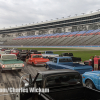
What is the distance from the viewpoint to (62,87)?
4332 mm

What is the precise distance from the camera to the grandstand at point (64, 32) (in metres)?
68.3

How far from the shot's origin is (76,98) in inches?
158

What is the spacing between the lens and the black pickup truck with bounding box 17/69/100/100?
12.6 feet

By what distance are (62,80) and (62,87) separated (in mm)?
228

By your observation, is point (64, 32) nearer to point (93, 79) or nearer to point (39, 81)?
point (93, 79)

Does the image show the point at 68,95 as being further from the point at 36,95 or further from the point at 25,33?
the point at 25,33

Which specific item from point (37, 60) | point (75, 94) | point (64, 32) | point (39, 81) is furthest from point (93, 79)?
point (64, 32)

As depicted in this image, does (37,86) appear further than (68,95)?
Yes

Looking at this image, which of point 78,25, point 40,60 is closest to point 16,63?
point 40,60

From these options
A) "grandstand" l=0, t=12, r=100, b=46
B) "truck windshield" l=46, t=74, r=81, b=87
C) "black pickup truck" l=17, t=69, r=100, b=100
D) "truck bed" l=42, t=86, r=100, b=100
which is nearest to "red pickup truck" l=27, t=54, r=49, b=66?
"black pickup truck" l=17, t=69, r=100, b=100

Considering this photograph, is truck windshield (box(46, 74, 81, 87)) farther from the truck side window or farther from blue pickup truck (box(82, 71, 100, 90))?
blue pickup truck (box(82, 71, 100, 90))

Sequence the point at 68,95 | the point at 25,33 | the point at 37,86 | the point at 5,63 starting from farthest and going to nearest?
the point at 25,33 < the point at 5,63 < the point at 37,86 < the point at 68,95

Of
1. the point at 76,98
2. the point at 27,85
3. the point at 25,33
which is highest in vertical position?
the point at 25,33

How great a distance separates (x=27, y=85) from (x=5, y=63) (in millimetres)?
7840
